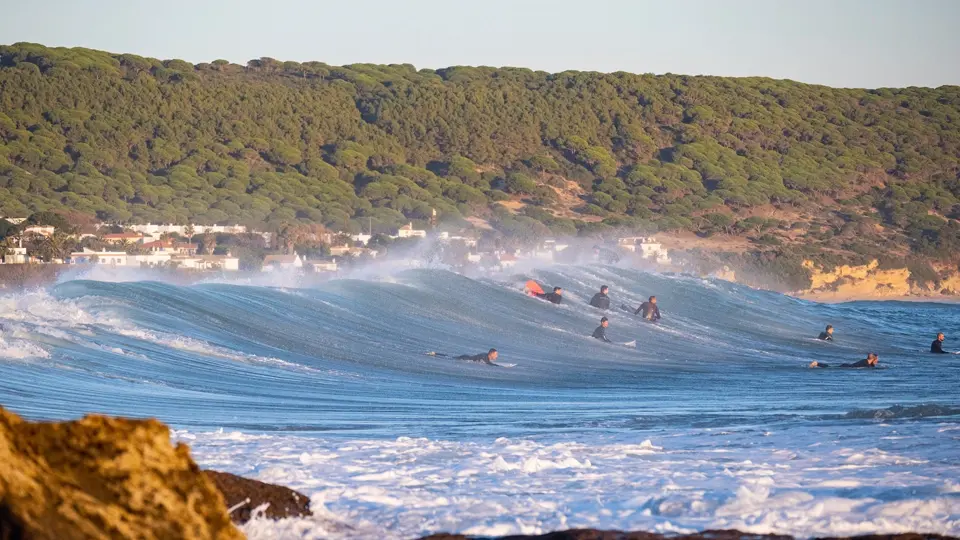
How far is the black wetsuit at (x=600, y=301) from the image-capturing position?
99.4ft

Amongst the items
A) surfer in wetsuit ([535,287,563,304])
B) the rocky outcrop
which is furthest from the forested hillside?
surfer in wetsuit ([535,287,563,304])

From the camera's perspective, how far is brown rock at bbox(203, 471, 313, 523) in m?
5.66

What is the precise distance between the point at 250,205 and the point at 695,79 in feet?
182

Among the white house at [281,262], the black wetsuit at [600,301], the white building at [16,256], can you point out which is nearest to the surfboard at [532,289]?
the black wetsuit at [600,301]

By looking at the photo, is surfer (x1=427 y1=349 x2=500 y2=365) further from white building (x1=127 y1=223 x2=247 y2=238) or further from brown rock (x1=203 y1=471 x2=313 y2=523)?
white building (x1=127 y1=223 x2=247 y2=238)

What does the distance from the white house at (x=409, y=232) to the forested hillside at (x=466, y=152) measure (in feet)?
5.33

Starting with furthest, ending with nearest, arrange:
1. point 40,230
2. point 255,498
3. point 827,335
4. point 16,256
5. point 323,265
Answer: point 323,265 → point 40,230 → point 16,256 → point 827,335 → point 255,498

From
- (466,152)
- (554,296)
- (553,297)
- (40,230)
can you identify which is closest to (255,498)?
(554,296)

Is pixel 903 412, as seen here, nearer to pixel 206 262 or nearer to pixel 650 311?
pixel 650 311

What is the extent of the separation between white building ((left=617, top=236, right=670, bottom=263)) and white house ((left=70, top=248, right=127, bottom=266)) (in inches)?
1168

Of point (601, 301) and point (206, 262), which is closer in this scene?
point (601, 301)

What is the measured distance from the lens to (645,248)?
7481 cm

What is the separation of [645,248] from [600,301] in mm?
44830

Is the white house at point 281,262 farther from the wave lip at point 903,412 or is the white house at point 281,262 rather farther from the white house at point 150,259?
the wave lip at point 903,412
